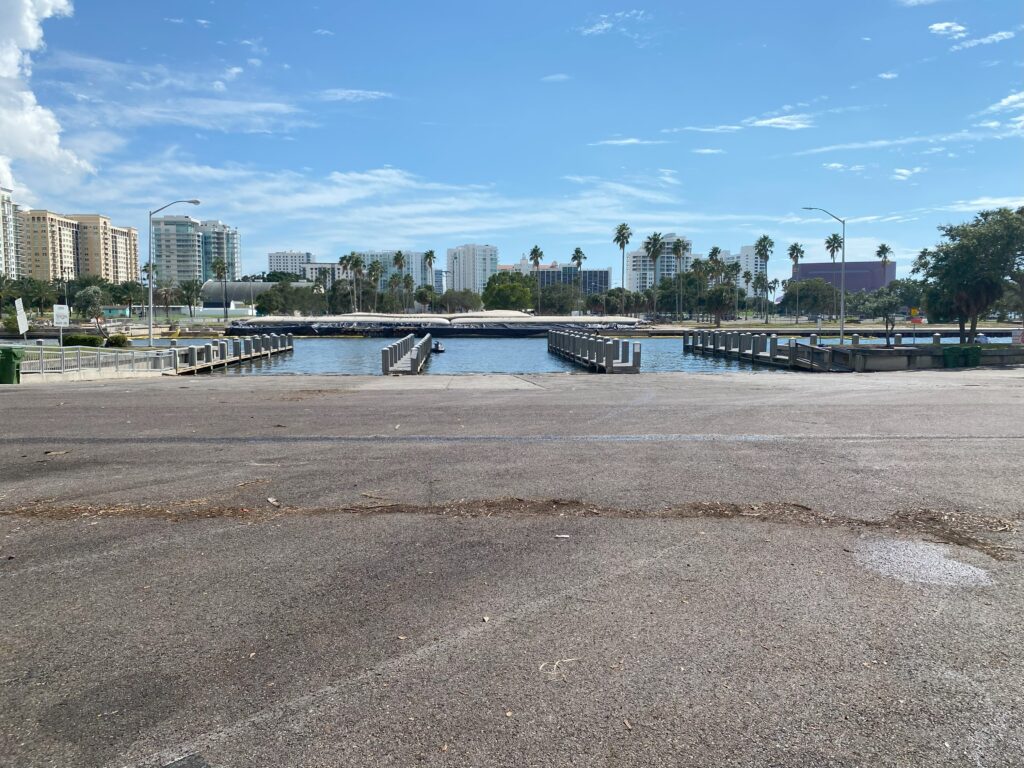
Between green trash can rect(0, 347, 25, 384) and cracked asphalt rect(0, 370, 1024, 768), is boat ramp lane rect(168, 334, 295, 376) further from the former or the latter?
cracked asphalt rect(0, 370, 1024, 768)

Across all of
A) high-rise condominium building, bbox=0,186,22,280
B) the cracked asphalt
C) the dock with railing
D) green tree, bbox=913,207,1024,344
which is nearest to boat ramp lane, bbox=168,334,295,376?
the cracked asphalt

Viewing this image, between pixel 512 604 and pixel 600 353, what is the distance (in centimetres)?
3346

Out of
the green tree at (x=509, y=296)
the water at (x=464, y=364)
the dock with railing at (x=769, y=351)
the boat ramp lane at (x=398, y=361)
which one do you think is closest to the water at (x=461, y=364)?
the water at (x=464, y=364)

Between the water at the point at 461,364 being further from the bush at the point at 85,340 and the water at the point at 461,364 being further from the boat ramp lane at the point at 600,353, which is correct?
the bush at the point at 85,340

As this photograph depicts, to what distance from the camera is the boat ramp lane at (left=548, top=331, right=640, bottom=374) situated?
108 ft

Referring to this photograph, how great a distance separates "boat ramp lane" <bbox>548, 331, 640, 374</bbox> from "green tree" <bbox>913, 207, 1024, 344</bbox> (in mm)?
17508

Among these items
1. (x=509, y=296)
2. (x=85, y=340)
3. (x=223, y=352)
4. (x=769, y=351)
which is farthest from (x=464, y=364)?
(x=509, y=296)

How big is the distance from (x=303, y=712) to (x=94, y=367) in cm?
2871

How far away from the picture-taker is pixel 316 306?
159500 millimetres

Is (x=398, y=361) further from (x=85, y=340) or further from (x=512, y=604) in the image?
(x=512, y=604)

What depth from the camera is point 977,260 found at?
40.5 metres

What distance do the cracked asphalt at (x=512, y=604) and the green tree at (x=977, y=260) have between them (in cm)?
3394

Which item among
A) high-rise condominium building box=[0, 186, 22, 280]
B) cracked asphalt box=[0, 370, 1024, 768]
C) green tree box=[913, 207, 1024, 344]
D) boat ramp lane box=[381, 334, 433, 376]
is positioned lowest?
cracked asphalt box=[0, 370, 1024, 768]

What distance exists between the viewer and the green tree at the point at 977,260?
39.6 meters
